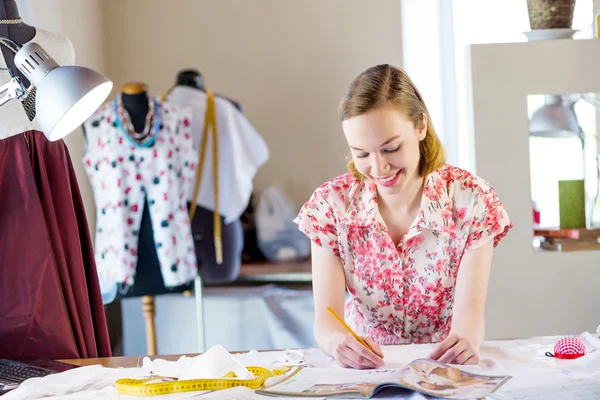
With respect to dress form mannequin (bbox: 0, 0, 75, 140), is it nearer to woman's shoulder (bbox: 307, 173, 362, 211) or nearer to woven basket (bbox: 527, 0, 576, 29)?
woman's shoulder (bbox: 307, 173, 362, 211)

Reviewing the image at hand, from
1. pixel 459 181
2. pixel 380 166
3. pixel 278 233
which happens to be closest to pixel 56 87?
pixel 380 166

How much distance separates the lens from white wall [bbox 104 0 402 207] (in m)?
5.01

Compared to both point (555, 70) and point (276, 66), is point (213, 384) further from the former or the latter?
point (276, 66)

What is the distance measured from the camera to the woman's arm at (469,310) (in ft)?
5.19

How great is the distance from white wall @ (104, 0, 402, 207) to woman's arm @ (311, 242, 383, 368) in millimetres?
3152

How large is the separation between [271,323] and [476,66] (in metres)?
2.09

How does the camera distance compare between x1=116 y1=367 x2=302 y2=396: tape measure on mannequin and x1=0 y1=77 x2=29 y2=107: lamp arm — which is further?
x1=0 y1=77 x2=29 y2=107: lamp arm

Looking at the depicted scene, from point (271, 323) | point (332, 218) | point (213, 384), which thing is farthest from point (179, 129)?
point (213, 384)

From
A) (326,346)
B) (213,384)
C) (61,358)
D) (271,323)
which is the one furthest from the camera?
(271,323)

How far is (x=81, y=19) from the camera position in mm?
4508

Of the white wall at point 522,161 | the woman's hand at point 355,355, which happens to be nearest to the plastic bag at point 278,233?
the white wall at point 522,161

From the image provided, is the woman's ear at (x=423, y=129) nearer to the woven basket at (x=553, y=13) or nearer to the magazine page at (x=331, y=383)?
the magazine page at (x=331, y=383)

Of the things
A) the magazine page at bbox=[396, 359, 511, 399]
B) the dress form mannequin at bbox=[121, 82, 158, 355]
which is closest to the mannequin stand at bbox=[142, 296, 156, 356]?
the dress form mannequin at bbox=[121, 82, 158, 355]

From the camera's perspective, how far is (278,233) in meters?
4.45
